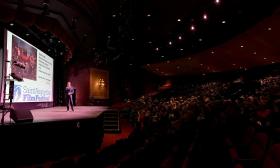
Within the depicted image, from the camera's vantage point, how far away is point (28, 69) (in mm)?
7328

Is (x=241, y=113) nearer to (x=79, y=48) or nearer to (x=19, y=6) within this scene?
(x=19, y=6)

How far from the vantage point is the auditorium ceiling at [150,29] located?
273 inches

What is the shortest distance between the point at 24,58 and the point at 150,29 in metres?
8.26

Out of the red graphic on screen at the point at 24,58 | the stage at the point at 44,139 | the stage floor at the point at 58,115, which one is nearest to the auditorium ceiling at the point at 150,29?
the red graphic on screen at the point at 24,58

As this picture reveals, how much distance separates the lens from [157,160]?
2748 millimetres

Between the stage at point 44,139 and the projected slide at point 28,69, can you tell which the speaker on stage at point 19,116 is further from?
the projected slide at point 28,69

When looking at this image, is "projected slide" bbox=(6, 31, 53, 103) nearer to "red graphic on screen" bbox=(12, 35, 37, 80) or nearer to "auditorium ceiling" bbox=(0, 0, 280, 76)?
"red graphic on screen" bbox=(12, 35, 37, 80)

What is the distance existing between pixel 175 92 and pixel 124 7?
664 cm

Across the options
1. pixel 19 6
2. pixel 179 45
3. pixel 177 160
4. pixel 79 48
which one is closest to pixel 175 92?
pixel 179 45

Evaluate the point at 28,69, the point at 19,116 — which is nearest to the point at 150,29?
the point at 28,69

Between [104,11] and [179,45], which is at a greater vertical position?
[104,11]

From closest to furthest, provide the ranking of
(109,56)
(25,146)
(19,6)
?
(25,146)
(19,6)
(109,56)

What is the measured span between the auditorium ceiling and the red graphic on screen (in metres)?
0.41

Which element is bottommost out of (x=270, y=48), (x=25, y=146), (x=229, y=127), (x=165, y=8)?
(x=25, y=146)
